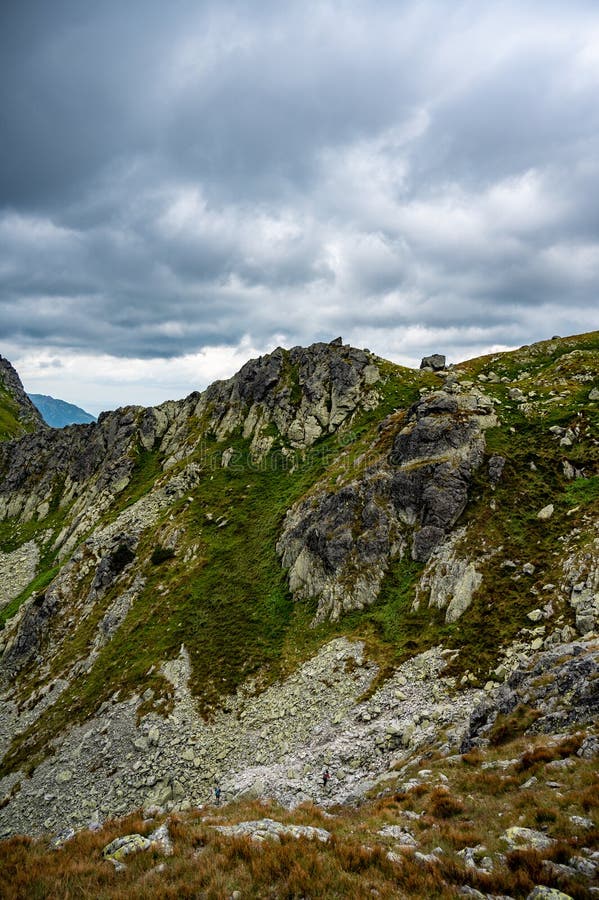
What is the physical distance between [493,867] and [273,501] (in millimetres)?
55517

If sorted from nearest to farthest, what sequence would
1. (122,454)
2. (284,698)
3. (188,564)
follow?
(284,698) < (188,564) < (122,454)

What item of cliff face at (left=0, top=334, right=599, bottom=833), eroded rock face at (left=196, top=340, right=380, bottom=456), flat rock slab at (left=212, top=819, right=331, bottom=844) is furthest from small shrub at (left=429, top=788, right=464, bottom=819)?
eroded rock face at (left=196, top=340, right=380, bottom=456)

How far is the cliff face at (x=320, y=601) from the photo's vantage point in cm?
2938

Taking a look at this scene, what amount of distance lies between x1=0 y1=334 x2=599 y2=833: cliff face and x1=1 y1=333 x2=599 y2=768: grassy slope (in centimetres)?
23

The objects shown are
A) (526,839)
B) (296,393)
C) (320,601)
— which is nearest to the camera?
(526,839)

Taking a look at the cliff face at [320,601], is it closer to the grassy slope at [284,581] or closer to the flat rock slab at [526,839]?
the grassy slope at [284,581]

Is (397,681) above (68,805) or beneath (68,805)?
above

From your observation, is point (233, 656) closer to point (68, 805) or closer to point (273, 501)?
point (68, 805)

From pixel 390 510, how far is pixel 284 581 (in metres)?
16.0

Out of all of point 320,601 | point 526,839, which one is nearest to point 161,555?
point 320,601

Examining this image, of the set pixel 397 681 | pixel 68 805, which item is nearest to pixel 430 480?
pixel 397 681

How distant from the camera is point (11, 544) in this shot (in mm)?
102562

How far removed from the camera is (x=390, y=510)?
4712 cm

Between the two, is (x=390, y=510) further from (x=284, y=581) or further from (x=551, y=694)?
(x=551, y=694)
